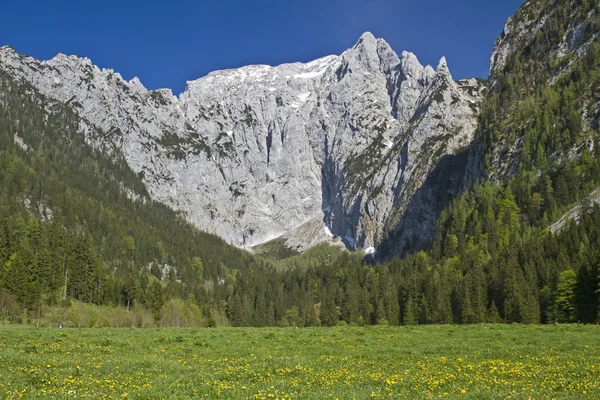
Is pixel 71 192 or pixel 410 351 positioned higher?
pixel 71 192

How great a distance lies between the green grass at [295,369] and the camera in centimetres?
1507

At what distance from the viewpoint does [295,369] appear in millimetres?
20828

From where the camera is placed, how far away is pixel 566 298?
246 feet

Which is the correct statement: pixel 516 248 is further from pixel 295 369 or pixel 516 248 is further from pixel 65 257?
pixel 65 257

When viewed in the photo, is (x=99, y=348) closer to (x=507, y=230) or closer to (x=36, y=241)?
(x=36, y=241)

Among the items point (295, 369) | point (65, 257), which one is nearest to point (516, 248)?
point (295, 369)

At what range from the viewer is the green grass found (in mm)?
15070

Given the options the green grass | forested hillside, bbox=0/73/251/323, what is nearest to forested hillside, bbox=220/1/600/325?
forested hillside, bbox=0/73/251/323

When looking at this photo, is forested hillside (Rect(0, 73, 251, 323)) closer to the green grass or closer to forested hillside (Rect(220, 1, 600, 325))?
forested hillside (Rect(220, 1, 600, 325))

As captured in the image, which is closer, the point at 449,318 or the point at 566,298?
the point at 566,298

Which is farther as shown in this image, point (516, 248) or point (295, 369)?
point (516, 248)

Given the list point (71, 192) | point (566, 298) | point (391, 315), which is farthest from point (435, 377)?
point (71, 192)

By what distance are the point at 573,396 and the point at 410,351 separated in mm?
13624

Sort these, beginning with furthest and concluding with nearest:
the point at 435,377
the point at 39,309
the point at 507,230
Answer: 1. the point at 507,230
2. the point at 39,309
3. the point at 435,377
